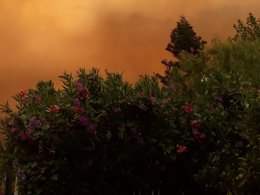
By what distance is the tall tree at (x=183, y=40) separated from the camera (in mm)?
51875

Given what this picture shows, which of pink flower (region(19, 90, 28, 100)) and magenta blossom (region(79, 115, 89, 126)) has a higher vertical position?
pink flower (region(19, 90, 28, 100))

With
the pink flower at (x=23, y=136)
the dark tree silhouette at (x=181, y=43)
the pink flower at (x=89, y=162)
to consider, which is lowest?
the pink flower at (x=89, y=162)

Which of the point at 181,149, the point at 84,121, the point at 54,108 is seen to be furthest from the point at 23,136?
the point at 181,149

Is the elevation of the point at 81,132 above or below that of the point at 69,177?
above

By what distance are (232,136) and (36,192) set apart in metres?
4.37

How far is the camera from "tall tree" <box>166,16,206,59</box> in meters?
51.9

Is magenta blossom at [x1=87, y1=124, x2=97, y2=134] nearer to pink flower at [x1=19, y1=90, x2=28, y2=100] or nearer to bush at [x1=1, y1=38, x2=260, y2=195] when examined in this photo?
bush at [x1=1, y1=38, x2=260, y2=195]

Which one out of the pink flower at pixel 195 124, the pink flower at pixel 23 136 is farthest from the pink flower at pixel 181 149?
the pink flower at pixel 23 136

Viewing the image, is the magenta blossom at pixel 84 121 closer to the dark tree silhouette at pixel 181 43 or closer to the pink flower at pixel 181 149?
the pink flower at pixel 181 149

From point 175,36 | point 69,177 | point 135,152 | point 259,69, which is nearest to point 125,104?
point 135,152

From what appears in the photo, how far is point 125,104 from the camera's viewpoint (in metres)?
11.6

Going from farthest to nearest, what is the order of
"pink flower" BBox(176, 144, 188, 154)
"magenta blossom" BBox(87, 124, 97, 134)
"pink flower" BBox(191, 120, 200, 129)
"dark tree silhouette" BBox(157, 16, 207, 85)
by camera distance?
"dark tree silhouette" BBox(157, 16, 207, 85) < "pink flower" BBox(191, 120, 200, 129) < "pink flower" BBox(176, 144, 188, 154) < "magenta blossom" BBox(87, 124, 97, 134)

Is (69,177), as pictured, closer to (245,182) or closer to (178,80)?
(245,182)

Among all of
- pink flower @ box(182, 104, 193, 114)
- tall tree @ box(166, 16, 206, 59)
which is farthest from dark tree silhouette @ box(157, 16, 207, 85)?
pink flower @ box(182, 104, 193, 114)
